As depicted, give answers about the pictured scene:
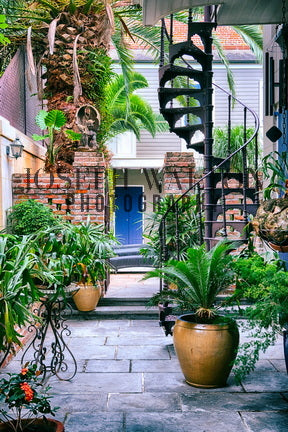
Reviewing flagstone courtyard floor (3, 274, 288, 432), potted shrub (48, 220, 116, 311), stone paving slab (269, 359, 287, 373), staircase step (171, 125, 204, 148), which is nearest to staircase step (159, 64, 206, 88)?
staircase step (171, 125, 204, 148)

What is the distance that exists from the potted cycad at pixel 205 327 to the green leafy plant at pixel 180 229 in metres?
2.42

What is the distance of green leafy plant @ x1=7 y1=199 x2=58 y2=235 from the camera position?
6250mm

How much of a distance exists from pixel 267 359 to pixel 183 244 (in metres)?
2.25

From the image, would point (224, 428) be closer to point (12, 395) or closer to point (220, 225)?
point (12, 395)

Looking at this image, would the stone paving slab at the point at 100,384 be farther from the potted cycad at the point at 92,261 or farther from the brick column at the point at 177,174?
the brick column at the point at 177,174

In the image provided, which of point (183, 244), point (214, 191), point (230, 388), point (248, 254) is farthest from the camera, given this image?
point (183, 244)

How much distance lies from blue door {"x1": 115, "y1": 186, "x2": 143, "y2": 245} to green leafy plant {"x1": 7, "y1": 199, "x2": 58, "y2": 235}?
703 cm

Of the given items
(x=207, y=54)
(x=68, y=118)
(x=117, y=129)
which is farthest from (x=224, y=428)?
(x=117, y=129)

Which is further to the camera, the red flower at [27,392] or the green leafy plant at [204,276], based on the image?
the green leafy plant at [204,276]

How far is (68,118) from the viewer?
24.9 ft

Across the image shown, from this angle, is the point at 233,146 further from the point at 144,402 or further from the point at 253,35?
the point at 144,402

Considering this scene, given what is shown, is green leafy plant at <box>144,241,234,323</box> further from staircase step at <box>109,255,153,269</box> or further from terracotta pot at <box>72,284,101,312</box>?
staircase step at <box>109,255,153,269</box>

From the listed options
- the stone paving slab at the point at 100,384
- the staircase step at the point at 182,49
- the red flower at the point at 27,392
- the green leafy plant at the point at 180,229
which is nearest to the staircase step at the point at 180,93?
the staircase step at the point at 182,49

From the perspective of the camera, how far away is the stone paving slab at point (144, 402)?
3.46 m
